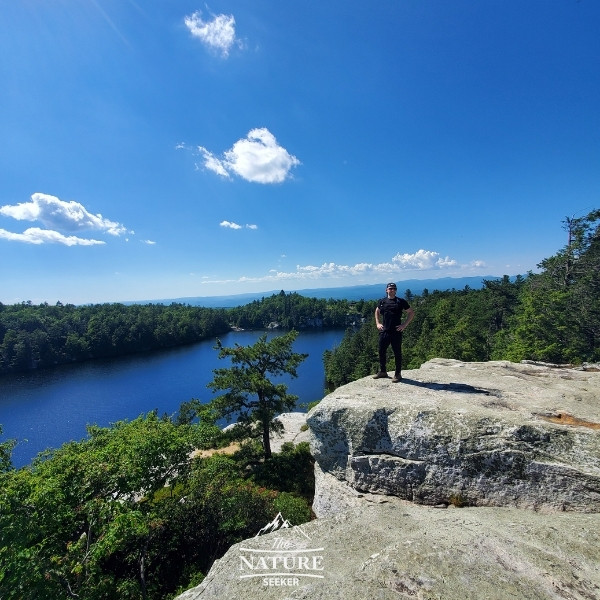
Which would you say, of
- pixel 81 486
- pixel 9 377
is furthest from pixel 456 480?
pixel 9 377

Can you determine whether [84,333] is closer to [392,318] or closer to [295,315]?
[295,315]

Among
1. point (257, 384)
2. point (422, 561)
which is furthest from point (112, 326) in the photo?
point (422, 561)

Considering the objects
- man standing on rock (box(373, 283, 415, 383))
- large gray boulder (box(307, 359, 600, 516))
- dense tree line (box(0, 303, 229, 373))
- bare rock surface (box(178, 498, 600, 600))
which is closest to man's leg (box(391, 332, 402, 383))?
man standing on rock (box(373, 283, 415, 383))

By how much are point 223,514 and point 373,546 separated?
8302 mm

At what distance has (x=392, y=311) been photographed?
9344 millimetres

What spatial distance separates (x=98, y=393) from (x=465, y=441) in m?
76.1

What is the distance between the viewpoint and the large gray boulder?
6.55 m

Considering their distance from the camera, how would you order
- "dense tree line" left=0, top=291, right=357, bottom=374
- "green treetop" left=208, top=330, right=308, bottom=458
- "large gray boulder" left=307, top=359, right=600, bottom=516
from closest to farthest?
1. "large gray boulder" left=307, top=359, right=600, bottom=516
2. "green treetop" left=208, top=330, right=308, bottom=458
3. "dense tree line" left=0, top=291, right=357, bottom=374

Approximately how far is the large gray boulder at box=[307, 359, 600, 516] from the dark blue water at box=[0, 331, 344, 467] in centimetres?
4134

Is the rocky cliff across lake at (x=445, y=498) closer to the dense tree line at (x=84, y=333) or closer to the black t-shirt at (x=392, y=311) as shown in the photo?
the black t-shirt at (x=392, y=311)

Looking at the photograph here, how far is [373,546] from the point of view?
17.0ft

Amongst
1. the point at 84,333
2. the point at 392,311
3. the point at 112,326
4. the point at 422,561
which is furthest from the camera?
the point at 112,326

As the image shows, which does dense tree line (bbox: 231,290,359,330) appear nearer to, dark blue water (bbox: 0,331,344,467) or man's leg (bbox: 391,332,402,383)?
dark blue water (bbox: 0,331,344,467)

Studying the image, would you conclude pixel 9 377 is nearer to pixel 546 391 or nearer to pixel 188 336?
pixel 188 336
